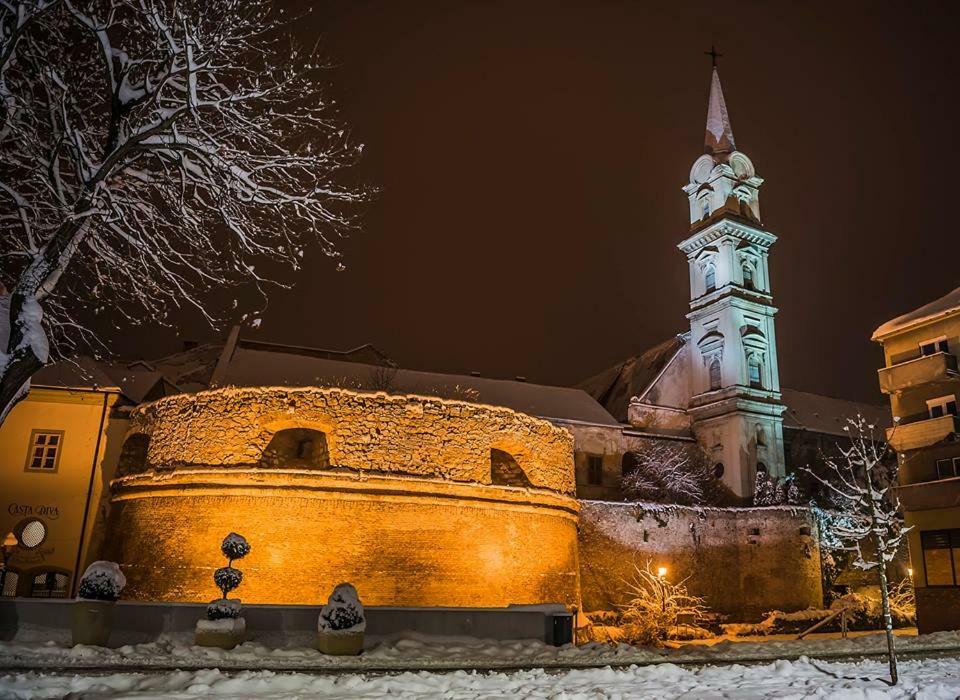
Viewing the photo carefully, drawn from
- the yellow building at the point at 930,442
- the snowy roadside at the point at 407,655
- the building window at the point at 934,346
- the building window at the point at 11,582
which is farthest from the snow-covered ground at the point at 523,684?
the building window at the point at 934,346

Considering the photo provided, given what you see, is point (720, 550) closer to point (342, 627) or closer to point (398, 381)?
point (398, 381)

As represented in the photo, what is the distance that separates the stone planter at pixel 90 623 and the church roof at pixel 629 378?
31183 millimetres

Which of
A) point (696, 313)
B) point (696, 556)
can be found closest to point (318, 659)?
point (696, 556)

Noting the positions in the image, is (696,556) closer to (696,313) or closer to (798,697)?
(696,313)

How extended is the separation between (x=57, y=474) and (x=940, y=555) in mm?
25684

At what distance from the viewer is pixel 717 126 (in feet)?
142

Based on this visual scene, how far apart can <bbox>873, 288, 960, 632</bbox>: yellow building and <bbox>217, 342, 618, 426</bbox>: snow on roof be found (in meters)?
13.1

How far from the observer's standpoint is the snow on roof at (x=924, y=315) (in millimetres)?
24297

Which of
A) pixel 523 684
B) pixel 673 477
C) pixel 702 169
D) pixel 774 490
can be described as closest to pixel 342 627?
pixel 523 684

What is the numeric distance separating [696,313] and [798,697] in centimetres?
3352

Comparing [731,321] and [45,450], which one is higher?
[731,321]

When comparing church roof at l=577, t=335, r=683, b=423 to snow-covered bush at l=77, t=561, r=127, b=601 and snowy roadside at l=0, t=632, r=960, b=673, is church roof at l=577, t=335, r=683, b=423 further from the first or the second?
snow-covered bush at l=77, t=561, r=127, b=601

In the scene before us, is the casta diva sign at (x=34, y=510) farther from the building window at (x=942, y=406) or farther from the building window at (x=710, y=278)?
the building window at (x=710, y=278)

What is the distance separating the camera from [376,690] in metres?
8.35
